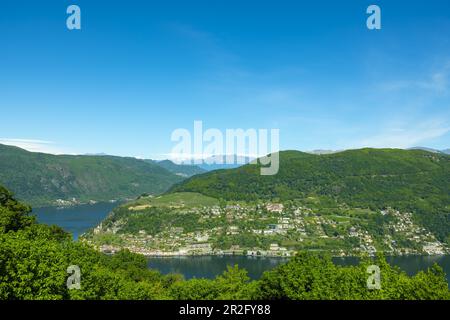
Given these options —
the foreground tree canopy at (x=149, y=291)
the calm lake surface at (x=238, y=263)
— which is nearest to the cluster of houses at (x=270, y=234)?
the calm lake surface at (x=238, y=263)

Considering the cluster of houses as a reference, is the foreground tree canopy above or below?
above

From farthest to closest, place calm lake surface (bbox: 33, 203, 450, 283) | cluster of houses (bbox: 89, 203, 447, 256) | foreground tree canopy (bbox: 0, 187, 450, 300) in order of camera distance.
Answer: cluster of houses (bbox: 89, 203, 447, 256) → calm lake surface (bbox: 33, 203, 450, 283) → foreground tree canopy (bbox: 0, 187, 450, 300)

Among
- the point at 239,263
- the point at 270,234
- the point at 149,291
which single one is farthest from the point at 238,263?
the point at 149,291

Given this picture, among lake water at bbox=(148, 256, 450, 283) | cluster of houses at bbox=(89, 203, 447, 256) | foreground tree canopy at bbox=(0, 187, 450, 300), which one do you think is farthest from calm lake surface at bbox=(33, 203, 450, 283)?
foreground tree canopy at bbox=(0, 187, 450, 300)

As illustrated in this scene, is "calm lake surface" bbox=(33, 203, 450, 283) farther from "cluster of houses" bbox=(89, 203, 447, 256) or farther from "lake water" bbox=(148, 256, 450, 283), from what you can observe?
"cluster of houses" bbox=(89, 203, 447, 256)

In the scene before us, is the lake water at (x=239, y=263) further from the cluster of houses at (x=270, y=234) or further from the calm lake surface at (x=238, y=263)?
the cluster of houses at (x=270, y=234)

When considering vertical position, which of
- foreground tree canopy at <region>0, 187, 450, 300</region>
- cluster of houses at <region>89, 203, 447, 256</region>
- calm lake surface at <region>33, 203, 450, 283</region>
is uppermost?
foreground tree canopy at <region>0, 187, 450, 300</region>

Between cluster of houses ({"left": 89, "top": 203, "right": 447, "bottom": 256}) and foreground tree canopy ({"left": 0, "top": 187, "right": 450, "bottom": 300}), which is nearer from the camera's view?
foreground tree canopy ({"left": 0, "top": 187, "right": 450, "bottom": 300})

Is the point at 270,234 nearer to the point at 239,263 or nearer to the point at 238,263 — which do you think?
the point at 238,263
